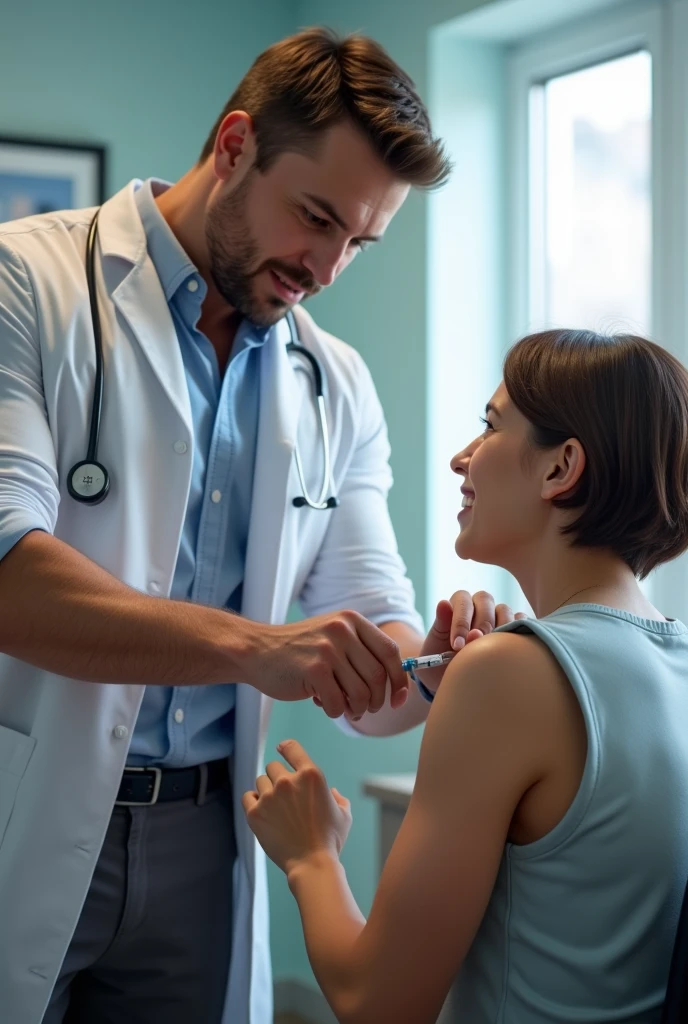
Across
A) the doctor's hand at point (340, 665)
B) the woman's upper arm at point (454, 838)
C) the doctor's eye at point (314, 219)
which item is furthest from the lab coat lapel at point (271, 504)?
the woman's upper arm at point (454, 838)

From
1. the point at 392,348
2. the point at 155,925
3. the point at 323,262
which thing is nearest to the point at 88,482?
the point at 323,262

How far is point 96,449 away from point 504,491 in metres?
0.56

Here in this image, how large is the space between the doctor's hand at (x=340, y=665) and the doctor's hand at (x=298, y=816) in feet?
0.28

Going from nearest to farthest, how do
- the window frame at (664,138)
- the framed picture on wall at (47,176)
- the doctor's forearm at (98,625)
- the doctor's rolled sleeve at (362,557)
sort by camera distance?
the doctor's forearm at (98,625), the doctor's rolled sleeve at (362,557), the window frame at (664,138), the framed picture on wall at (47,176)

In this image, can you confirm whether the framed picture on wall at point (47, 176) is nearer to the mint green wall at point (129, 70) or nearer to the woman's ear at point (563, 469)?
the mint green wall at point (129, 70)

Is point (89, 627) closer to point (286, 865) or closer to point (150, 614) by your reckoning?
point (150, 614)

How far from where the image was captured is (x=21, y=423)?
1.47 metres

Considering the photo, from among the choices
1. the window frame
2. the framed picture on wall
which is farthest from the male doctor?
the framed picture on wall

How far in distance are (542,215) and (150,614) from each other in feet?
6.57

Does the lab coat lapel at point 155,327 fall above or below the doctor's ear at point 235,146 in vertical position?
below

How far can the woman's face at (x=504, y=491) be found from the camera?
130cm

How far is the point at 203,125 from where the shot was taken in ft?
10.9

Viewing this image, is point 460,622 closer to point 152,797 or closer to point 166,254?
point 152,797

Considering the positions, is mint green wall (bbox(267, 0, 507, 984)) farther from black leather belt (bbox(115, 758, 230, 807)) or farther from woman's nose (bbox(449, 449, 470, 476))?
woman's nose (bbox(449, 449, 470, 476))
